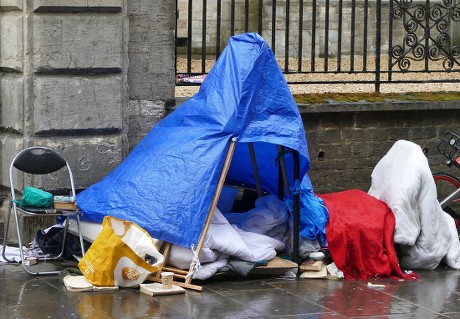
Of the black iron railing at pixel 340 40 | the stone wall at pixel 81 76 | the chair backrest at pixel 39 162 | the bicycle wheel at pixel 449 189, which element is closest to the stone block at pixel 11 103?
the stone wall at pixel 81 76

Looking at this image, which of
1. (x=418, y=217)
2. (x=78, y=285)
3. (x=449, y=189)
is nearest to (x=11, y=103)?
(x=78, y=285)

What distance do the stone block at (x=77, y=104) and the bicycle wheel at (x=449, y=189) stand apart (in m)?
3.01

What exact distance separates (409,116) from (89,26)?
339 cm

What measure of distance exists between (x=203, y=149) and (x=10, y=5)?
2104 mm

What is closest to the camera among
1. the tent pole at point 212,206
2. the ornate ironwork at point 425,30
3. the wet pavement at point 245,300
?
the wet pavement at point 245,300

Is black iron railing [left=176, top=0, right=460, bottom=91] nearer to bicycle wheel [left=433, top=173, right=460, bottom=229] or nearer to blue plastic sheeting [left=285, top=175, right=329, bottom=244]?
bicycle wheel [left=433, top=173, right=460, bottom=229]

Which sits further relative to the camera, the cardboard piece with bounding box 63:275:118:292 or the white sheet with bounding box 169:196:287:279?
the white sheet with bounding box 169:196:287:279

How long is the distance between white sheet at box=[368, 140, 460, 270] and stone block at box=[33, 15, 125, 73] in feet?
Result: 8.09

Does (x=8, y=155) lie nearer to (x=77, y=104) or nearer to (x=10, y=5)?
(x=77, y=104)

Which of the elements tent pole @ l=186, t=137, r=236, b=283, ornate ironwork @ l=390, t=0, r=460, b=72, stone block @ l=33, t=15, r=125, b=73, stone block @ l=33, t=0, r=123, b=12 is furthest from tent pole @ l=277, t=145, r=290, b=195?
ornate ironwork @ l=390, t=0, r=460, b=72

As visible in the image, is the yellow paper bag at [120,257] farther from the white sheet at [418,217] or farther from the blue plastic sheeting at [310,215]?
the white sheet at [418,217]

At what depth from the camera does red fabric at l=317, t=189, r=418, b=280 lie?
838 cm

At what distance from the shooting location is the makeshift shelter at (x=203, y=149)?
25.8 ft

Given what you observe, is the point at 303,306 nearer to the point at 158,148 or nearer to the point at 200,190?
the point at 200,190
